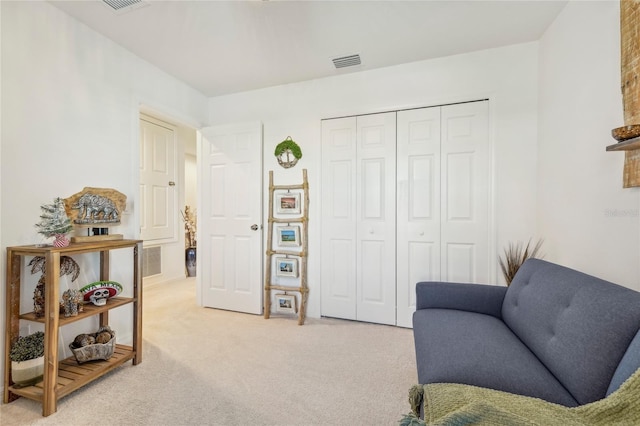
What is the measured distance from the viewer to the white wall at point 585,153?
145 cm

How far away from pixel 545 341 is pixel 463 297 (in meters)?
0.69

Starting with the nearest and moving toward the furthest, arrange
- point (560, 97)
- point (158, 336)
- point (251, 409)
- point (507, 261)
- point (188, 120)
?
point (251, 409) → point (560, 97) → point (507, 261) → point (158, 336) → point (188, 120)

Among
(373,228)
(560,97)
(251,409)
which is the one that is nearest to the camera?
(251,409)

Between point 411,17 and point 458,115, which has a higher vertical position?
point 411,17

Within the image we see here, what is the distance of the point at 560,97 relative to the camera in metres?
2.07

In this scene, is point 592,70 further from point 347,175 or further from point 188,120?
point 188,120

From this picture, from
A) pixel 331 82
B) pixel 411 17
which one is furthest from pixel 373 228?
pixel 411 17

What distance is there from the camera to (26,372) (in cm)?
170

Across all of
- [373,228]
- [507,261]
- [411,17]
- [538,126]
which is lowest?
[507,261]

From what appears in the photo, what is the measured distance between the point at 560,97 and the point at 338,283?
97.3 inches

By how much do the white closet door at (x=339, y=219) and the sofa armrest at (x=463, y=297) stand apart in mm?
1080

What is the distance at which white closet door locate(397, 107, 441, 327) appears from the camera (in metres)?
2.73

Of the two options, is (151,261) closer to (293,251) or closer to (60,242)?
(293,251)

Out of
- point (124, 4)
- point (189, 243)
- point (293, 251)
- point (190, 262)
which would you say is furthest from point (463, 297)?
point (189, 243)
